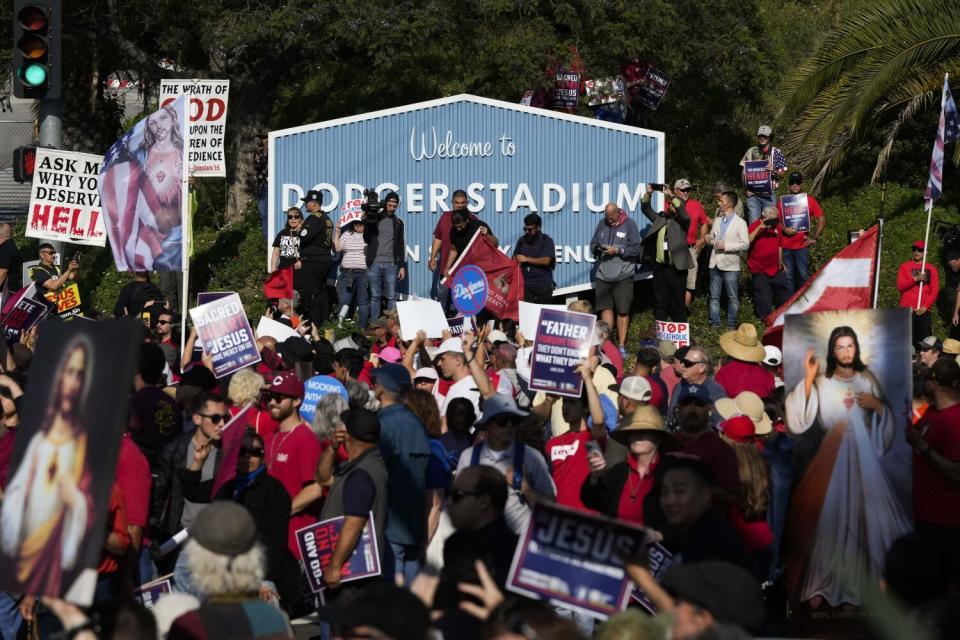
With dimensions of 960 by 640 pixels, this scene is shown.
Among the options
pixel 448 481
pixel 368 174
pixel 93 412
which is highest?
pixel 368 174

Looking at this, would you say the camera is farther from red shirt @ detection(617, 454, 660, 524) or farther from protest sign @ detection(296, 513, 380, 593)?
red shirt @ detection(617, 454, 660, 524)

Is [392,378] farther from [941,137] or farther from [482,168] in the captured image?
[482,168]

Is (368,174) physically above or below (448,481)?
above

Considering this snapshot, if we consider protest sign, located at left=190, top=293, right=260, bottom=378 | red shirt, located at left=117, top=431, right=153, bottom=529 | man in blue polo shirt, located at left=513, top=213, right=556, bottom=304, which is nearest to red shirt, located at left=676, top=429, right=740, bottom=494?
red shirt, located at left=117, top=431, right=153, bottom=529

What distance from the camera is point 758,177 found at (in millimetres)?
19875

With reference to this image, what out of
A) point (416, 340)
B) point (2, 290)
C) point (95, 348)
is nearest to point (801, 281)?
point (416, 340)

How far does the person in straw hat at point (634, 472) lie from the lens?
25.0ft

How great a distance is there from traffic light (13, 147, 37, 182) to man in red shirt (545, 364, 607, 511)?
7907 mm

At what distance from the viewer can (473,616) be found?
543 cm

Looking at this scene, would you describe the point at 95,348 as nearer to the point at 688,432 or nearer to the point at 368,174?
the point at 688,432

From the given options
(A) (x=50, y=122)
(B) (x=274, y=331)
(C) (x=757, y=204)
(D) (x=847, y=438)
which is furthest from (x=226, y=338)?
(C) (x=757, y=204)

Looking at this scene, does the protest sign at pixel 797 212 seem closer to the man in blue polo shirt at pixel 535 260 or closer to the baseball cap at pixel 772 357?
the man in blue polo shirt at pixel 535 260

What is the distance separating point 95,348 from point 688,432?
3.48m

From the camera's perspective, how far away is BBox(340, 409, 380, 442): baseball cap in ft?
26.8
